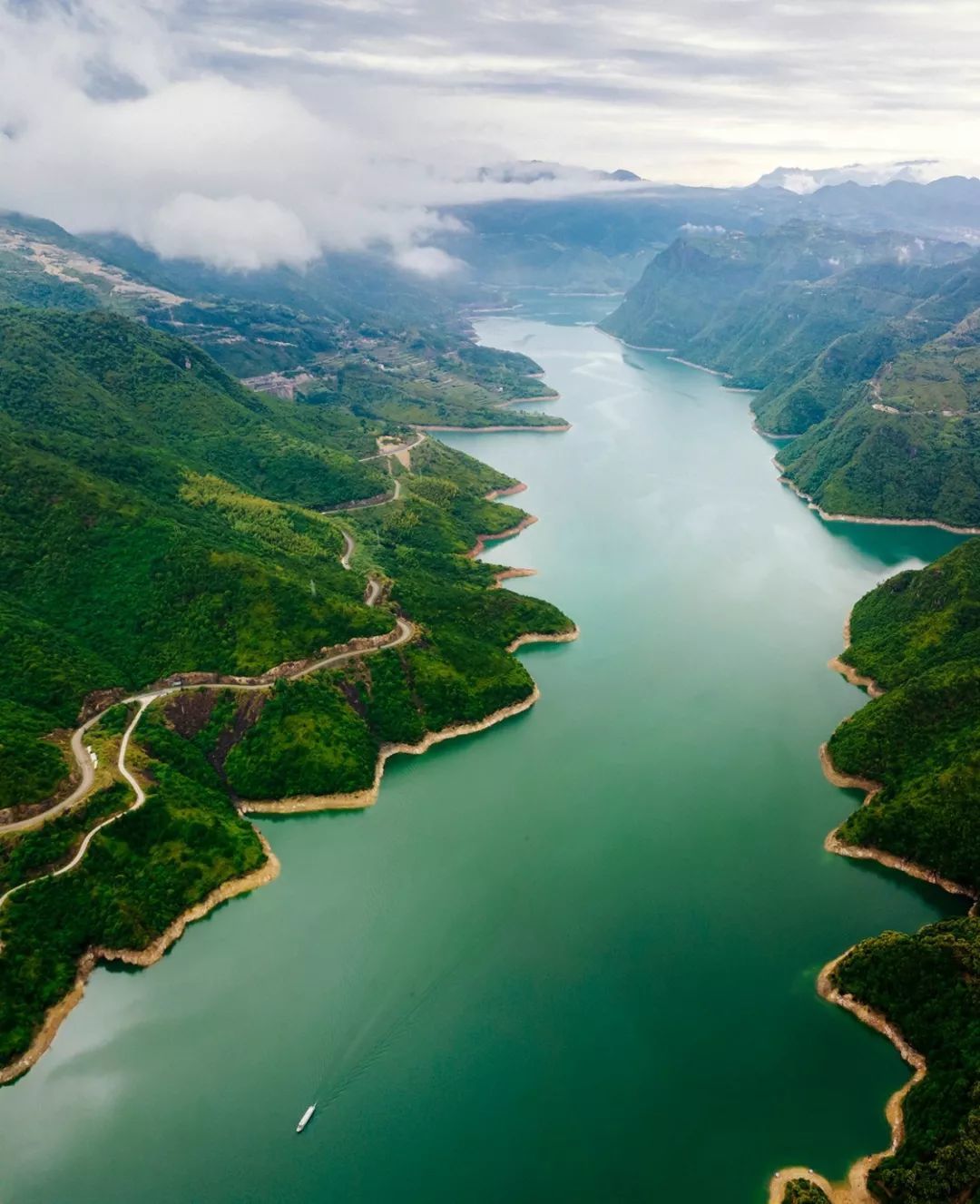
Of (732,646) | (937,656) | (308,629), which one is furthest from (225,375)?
(937,656)

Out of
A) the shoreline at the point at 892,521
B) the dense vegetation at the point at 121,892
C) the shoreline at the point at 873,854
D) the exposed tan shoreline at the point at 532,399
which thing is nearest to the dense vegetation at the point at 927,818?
the shoreline at the point at 873,854

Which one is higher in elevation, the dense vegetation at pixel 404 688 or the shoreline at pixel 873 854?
the shoreline at pixel 873 854

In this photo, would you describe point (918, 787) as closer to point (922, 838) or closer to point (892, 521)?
point (922, 838)

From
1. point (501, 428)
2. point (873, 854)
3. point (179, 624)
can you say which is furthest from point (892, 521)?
point (179, 624)

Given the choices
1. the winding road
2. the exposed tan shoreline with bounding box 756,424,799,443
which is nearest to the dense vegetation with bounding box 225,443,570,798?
the winding road

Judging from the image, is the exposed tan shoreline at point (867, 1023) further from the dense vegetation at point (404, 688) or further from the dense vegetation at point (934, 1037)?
the dense vegetation at point (404, 688)

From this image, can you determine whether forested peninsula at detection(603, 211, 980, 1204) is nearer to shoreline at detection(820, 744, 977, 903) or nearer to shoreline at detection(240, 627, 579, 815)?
shoreline at detection(820, 744, 977, 903)

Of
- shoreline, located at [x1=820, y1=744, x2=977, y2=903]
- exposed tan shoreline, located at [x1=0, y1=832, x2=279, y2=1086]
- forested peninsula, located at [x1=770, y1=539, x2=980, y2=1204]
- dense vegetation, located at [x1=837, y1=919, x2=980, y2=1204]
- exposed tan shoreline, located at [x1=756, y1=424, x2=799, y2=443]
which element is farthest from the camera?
exposed tan shoreline, located at [x1=756, y1=424, x2=799, y2=443]
